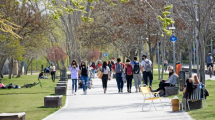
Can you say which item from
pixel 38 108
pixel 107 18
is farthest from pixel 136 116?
pixel 107 18

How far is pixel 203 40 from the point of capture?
64.1ft

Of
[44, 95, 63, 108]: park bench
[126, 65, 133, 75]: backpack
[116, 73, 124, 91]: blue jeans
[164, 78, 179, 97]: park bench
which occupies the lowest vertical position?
[44, 95, 63, 108]: park bench

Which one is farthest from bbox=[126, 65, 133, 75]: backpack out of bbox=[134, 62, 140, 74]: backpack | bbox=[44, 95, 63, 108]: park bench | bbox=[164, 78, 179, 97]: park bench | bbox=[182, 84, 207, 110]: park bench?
bbox=[182, 84, 207, 110]: park bench

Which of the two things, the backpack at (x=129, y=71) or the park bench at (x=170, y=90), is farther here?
the backpack at (x=129, y=71)

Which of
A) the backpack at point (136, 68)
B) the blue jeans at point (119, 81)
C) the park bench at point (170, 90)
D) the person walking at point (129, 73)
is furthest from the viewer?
the backpack at point (136, 68)

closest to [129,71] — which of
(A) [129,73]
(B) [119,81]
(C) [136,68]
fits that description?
(A) [129,73]

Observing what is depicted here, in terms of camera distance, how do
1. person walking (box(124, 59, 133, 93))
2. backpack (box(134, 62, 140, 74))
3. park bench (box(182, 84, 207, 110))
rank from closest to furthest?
park bench (box(182, 84, 207, 110)), person walking (box(124, 59, 133, 93)), backpack (box(134, 62, 140, 74))

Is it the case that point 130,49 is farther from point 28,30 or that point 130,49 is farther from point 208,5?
point 208,5

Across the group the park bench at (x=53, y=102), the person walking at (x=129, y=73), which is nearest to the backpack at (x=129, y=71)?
the person walking at (x=129, y=73)

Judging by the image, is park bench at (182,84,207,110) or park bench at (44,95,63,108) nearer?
park bench at (182,84,207,110)

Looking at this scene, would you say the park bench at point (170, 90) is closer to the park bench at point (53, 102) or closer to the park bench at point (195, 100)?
the park bench at point (53, 102)

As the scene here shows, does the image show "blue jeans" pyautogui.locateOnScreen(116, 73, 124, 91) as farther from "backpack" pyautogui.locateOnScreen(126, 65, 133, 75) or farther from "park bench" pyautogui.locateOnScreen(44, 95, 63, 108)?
"park bench" pyautogui.locateOnScreen(44, 95, 63, 108)

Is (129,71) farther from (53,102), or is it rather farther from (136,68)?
(53,102)

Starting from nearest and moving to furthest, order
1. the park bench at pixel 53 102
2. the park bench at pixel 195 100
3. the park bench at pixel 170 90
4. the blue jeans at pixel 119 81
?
the park bench at pixel 195 100, the park bench at pixel 53 102, the park bench at pixel 170 90, the blue jeans at pixel 119 81
